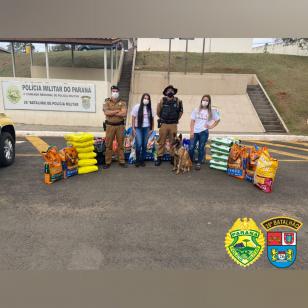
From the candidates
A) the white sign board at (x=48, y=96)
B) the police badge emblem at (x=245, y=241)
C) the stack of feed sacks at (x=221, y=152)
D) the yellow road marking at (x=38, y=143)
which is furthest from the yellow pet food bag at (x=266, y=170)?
the white sign board at (x=48, y=96)

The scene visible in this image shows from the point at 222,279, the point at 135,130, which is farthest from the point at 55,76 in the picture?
the point at 222,279

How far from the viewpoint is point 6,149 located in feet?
23.4

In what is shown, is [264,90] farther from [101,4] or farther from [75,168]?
[101,4]

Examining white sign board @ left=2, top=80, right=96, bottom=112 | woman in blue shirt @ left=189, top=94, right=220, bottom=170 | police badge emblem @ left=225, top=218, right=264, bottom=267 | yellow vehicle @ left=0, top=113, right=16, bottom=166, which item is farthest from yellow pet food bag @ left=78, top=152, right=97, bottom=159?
white sign board @ left=2, top=80, right=96, bottom=112

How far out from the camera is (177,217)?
4828mm

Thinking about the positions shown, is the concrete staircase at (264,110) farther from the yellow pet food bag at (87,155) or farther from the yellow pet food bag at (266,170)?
the yellow pet food bag at (87,155)

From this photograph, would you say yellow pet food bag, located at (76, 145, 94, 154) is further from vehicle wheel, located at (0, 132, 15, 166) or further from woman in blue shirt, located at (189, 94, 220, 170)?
woman in blue shirt, located at (189, 94, 220, 170)

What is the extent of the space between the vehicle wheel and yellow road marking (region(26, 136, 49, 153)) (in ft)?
4.93

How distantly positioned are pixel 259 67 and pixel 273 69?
987mm

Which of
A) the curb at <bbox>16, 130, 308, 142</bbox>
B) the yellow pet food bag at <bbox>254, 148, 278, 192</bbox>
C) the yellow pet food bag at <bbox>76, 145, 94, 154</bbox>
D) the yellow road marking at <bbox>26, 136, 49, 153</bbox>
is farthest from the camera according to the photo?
the curb at <bbox>16, 130, 308, 142</bbox>

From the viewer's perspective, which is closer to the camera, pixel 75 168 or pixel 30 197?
pixel 30 197

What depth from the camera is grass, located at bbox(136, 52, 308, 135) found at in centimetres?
1570

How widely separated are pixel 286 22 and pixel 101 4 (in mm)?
523

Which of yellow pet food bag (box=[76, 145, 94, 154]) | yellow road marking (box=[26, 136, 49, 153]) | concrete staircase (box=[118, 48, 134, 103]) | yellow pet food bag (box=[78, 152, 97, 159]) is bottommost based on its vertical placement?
yellow road marking (box=[26, 136, 49, 153])
